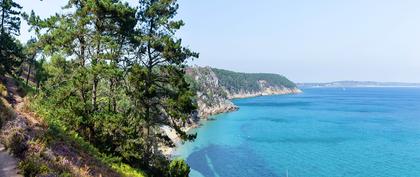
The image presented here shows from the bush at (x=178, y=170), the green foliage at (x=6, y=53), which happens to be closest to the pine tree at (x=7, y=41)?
the green foliage at (x=6, y=53)

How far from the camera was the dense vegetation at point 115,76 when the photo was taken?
24.3 meters

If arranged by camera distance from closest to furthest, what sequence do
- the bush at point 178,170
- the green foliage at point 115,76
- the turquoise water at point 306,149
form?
1. the green foliage at point 115,76
2. the bush at point 178,170
3. the turquoise water at point 306,149

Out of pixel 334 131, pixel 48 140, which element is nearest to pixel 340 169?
pixel 334 131

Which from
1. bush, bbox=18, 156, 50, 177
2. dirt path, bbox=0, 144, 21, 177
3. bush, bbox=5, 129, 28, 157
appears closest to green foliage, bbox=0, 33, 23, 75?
bush, bbox=5, 129, 28, 157

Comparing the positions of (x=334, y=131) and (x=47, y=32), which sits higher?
(x=47, y=32)

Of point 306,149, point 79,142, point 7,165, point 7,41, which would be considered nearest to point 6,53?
point 7,41

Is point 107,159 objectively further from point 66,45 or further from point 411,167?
point 411,167

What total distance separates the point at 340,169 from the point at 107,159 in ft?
179

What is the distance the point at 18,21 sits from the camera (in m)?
51.6

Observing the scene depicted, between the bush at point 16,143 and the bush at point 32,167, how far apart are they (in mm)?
1087

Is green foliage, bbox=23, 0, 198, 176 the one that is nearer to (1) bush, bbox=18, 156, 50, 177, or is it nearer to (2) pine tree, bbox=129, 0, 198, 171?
(2) pine tree, bbox=129, 0, 198, 171

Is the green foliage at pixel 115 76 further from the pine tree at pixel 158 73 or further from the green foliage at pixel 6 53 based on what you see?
the green foliage at pixel 6 53

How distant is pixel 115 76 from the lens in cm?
2388

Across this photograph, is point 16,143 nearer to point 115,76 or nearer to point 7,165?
point 7,165
